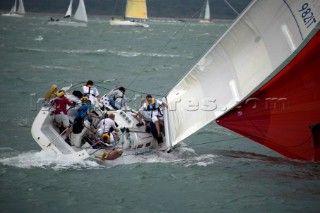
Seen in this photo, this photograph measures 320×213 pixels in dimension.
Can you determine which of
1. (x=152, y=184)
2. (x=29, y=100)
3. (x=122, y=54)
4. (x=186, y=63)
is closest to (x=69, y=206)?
(x=152, y=184)

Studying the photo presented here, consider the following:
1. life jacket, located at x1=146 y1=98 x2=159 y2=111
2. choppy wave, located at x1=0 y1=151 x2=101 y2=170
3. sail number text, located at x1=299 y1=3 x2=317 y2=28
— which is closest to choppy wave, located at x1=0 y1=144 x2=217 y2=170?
choppy wave, located at x1=0 y1=151 x2=101 y2=170

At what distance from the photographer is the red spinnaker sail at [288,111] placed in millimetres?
14570

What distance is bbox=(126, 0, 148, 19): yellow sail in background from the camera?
83688mm

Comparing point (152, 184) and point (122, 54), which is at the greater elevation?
point (122, 54)

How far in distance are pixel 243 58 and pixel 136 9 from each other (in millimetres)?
71744

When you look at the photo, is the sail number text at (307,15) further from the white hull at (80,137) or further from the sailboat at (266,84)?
the white hull at (80,137)

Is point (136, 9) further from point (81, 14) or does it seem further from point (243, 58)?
point (243, 58)

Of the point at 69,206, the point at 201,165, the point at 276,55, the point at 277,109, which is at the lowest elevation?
the point at 69,206

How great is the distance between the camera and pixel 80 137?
1588cm

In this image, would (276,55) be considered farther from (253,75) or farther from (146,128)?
(146,128)

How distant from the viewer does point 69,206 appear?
1270 centimetres

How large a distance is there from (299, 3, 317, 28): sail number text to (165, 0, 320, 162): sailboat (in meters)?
0.03

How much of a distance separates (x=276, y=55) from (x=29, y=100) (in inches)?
573

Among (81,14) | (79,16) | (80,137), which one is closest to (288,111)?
(80,137)
